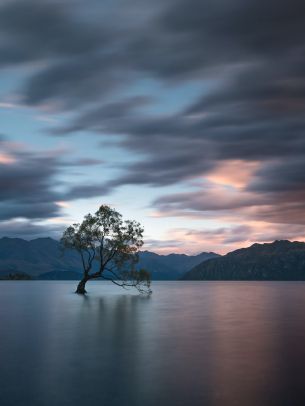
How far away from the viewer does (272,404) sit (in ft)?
67.3

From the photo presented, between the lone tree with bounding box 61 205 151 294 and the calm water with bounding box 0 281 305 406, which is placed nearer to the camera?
the calm water with bounding box 0 281 305 406

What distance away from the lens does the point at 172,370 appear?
94.6ft

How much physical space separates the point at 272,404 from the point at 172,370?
9.31m

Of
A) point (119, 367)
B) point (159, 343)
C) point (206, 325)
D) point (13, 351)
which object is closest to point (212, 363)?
point (119, 367)

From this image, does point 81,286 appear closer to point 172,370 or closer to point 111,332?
point 111,332

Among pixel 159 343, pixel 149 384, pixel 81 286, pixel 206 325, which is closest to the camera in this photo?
pixel 149 384

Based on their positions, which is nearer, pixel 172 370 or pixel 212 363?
pixel 172 370

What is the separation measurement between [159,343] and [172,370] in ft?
41.7

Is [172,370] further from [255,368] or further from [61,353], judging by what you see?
[61,353]

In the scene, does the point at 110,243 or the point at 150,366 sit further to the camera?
the point at 110,243

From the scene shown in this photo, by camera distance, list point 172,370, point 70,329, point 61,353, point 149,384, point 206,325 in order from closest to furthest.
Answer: point 149,384 < point 172,370 < point 61,353 < point 70,329 < point 206,325

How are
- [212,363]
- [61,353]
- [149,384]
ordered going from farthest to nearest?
1. [61,353]
2. [212,363]
3. [149,384]

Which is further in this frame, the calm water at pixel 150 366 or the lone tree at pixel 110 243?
the lone tree at pixel 110 243

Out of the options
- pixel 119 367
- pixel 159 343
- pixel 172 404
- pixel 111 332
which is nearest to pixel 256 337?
pixel 159 343
